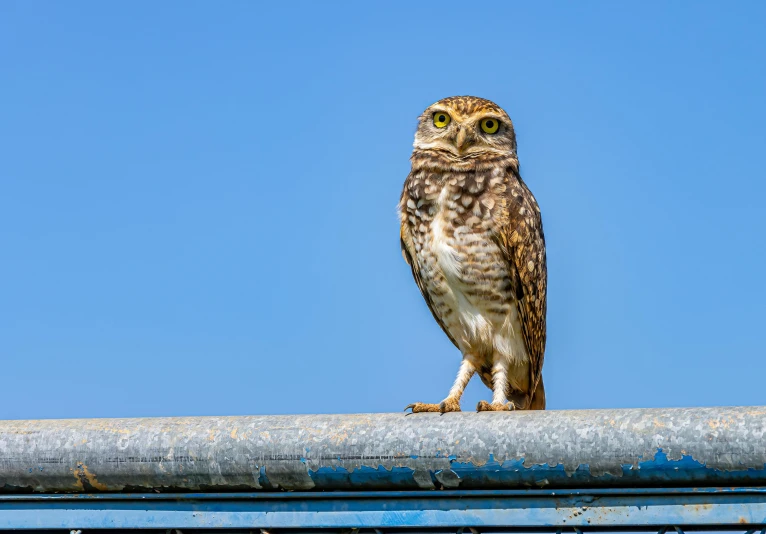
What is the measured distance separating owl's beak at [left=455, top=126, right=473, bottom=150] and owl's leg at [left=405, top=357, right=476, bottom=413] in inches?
50.9

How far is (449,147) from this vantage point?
579 centimetres

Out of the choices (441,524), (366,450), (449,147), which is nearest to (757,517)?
(441,524)

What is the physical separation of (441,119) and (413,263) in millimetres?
926

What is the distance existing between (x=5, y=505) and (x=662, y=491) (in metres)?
1.32

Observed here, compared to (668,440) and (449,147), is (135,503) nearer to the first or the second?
(668,440)

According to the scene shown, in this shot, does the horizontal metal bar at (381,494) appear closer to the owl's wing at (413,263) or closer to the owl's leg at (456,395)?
the owl's leg at (456,395)

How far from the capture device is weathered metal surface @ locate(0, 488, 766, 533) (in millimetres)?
1609

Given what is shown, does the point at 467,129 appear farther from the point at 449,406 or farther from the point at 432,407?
the point at 432,407

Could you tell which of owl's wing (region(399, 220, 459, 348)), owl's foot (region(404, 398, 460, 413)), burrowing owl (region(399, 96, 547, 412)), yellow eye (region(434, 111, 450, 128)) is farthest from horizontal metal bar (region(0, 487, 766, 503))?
yellow eye (region(434, 111, 450, 128))

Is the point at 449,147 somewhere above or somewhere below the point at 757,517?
above

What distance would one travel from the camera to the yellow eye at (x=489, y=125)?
585 centimetres

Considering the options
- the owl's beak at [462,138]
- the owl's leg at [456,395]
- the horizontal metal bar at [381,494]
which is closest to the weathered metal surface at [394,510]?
the horizontal metal bar at [381,494]

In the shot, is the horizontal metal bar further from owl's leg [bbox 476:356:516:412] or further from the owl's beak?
the owl's beak

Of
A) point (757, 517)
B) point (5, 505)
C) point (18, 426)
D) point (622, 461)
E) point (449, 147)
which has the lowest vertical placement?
point (757, 517)
